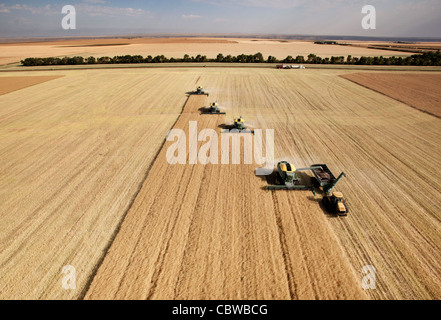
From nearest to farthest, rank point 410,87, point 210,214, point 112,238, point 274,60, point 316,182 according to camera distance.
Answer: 1. point 112,238
2. point 210,214
3. point 316,182
4. point 410,87
5. point 274,60

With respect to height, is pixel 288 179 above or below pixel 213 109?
below

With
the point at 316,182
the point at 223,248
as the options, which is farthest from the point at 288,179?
the point at 223,248

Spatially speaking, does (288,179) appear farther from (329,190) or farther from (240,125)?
(240,125)

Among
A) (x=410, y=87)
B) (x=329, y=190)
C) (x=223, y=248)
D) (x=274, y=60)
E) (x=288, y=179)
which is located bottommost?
(x=223, y=248)

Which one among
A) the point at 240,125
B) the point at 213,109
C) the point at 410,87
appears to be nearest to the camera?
the point at 240,125

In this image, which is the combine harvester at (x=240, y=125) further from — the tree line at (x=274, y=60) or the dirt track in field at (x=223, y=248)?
the tree line at (x=274, y=60)

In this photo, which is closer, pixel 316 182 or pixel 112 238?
pixel 112 238

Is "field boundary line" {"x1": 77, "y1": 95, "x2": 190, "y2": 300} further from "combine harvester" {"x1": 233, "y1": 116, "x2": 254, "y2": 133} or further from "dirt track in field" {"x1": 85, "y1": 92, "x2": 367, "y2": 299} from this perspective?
"combine harvester" {"x1": 233, "y1": 116, "x2": 254, "y2": 133}

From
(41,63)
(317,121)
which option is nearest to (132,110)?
(317,121)
